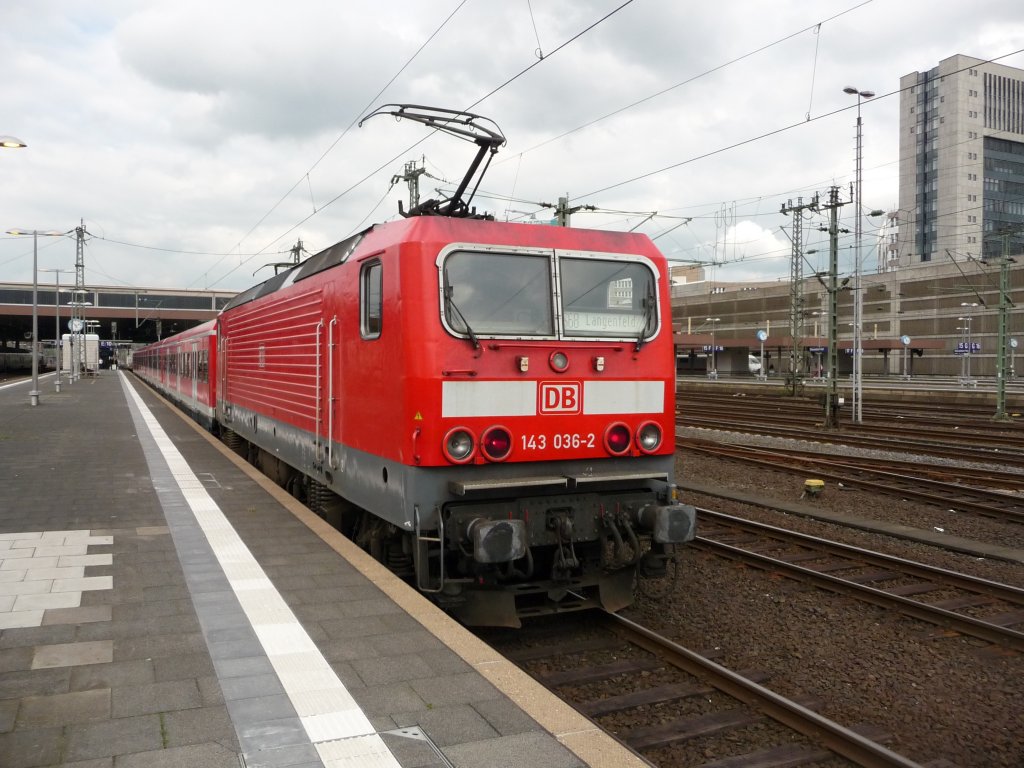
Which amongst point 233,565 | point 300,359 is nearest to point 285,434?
point 300,359

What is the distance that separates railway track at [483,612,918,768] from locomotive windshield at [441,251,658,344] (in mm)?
2401

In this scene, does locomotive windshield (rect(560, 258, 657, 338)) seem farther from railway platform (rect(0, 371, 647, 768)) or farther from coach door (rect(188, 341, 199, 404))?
coach door (rect(188, 341, 199, 404))

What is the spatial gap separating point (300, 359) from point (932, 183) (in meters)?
106

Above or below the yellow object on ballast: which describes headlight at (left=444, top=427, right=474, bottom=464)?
above

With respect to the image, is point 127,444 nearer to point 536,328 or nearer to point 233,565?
point 233,565

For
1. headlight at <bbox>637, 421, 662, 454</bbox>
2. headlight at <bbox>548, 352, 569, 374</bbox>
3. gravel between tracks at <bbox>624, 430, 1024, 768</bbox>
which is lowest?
gravel between tracks at <bbox>624, 430, 1024, 768</bbox>

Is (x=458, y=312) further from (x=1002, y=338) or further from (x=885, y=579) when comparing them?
(x=1002, y=338)

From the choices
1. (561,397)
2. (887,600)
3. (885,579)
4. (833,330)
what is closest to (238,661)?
(561,397)

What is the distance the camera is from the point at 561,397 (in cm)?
634

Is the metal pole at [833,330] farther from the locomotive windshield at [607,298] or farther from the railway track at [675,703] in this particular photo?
the railway track at [675,703]

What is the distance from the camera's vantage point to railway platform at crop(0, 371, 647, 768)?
12.3 feet

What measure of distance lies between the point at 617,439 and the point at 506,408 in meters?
1.05

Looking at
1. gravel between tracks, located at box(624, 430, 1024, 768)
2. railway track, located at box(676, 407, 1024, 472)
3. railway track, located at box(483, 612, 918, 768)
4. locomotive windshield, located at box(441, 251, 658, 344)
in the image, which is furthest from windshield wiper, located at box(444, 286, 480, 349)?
railway track, located at box(676, 407, 1024, 472)

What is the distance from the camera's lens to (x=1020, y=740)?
16.0ft
